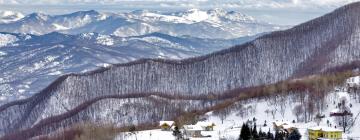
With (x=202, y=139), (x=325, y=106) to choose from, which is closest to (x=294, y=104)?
(x=325, y=106)

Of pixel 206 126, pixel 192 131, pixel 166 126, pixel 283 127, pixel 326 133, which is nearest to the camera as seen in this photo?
pixel 326 133

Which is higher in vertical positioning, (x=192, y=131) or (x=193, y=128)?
(x=193, y=128)

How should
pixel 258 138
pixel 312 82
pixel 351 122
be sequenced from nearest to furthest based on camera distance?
pixel 258 138 < pixel 351 122 < pixel 312 82

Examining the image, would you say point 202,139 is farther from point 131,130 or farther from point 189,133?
point 131,130

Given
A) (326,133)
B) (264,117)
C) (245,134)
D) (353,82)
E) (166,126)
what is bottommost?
(166,126)

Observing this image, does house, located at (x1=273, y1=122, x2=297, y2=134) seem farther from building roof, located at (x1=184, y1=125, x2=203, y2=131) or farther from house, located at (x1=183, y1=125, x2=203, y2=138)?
house, located at (x1=183, y1=125, x2=203, y2=138)

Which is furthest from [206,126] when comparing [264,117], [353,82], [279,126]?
[353,82]

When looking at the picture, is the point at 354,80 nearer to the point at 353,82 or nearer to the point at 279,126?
Result: the point at 353,82
